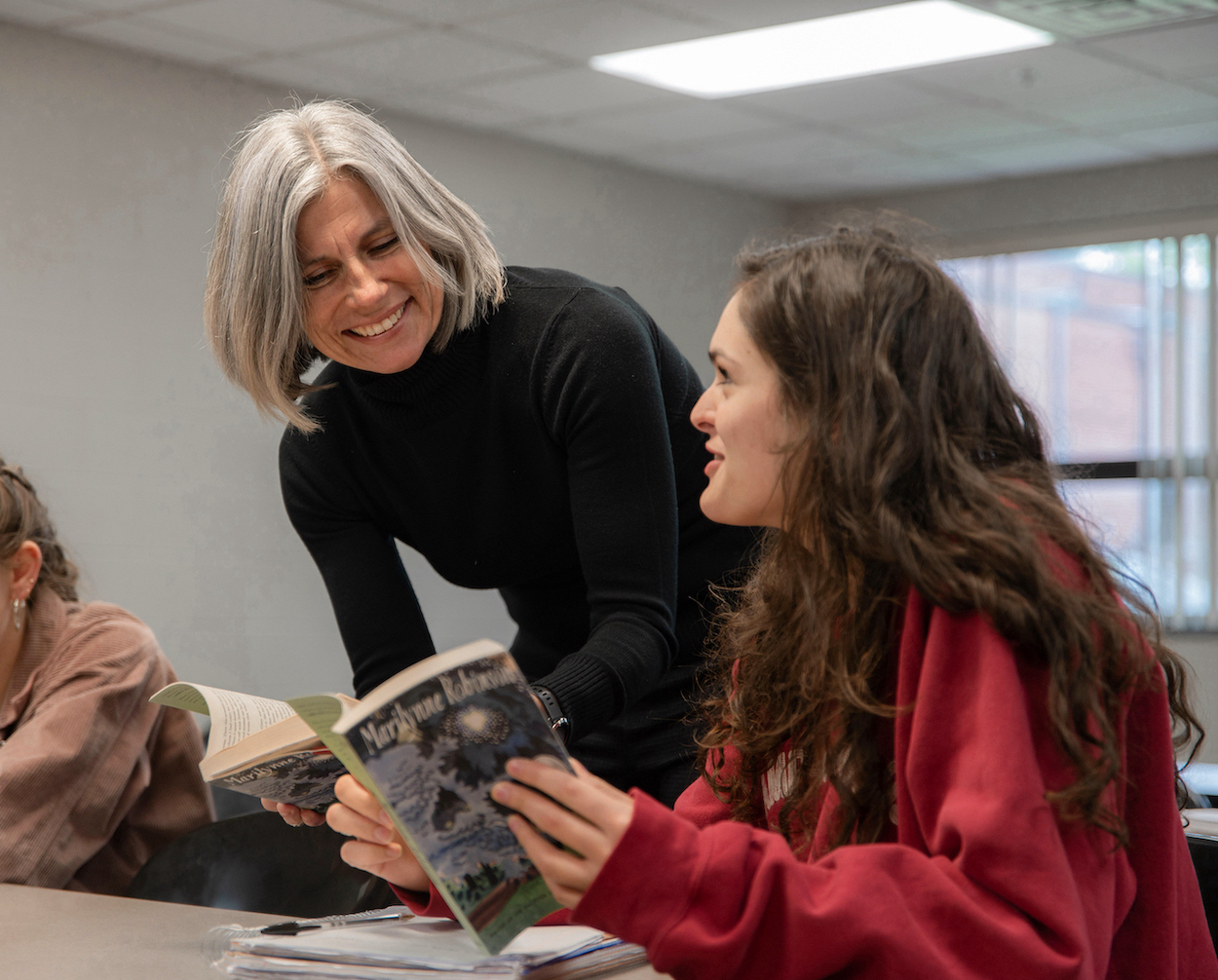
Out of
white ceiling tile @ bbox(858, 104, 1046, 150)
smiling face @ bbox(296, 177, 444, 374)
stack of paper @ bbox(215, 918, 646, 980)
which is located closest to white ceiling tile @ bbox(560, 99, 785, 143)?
white ceiling tile @ bbox(858, 104, 1046, 150)

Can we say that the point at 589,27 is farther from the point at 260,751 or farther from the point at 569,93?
the point at 260,751

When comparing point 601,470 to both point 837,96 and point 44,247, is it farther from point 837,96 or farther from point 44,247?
point 837,96

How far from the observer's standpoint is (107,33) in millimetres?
4398

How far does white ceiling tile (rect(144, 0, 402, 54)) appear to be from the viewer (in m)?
4.16

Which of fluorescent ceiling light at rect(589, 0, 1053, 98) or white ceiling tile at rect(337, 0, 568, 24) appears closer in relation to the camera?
white ceiling tile at rect(337, 0, 568, 24)

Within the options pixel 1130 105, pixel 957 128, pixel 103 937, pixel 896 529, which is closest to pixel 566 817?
pixel 896 529

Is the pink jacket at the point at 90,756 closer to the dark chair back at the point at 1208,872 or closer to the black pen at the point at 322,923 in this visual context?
the black pen at the point at 322,923

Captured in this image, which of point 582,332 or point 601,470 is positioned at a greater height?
point 582,332

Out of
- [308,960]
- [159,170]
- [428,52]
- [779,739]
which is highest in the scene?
[428,52]

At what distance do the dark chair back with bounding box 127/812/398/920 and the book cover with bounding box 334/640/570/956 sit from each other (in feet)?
2.48

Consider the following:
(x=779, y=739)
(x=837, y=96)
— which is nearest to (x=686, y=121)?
(x=837, y=96)

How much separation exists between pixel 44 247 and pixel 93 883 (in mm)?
2917

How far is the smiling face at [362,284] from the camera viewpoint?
1537 mm

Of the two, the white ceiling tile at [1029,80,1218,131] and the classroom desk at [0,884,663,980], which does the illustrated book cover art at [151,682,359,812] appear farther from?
the white ceiling tile at [1029,80,1218,131]
